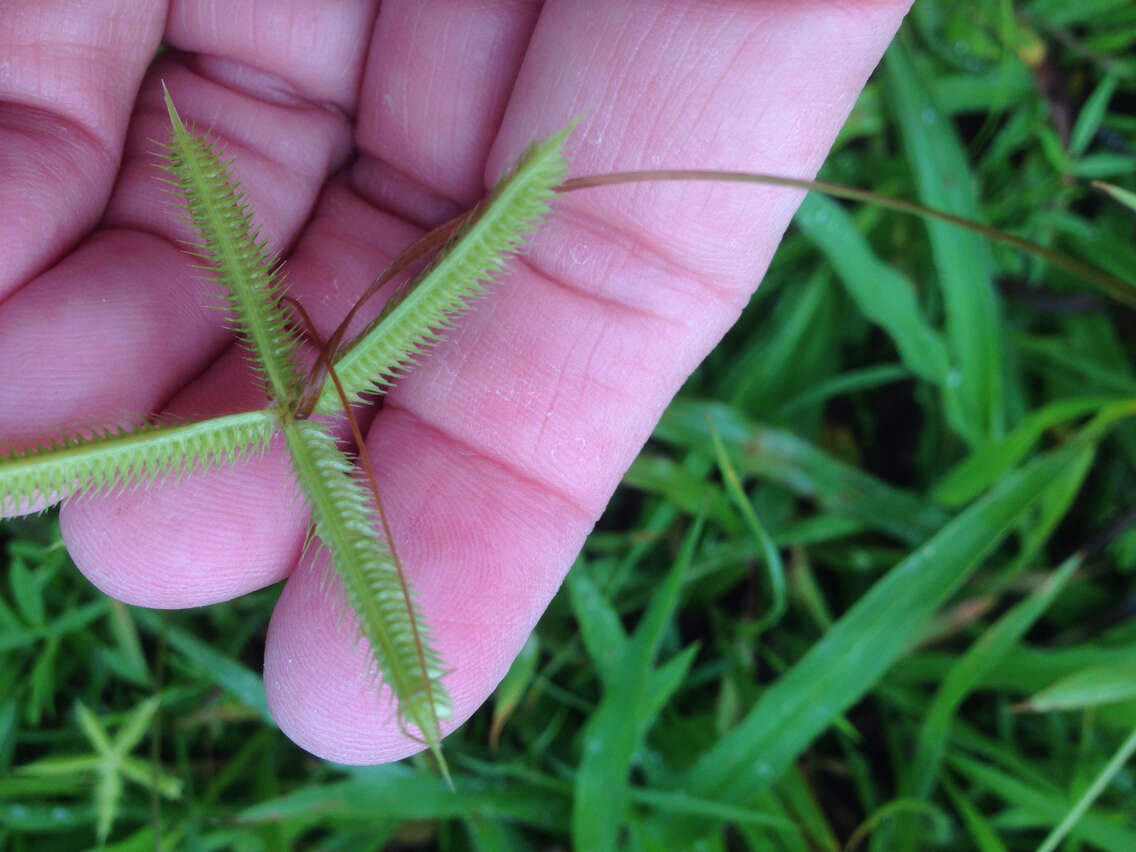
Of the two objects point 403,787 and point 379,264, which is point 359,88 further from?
point 403,787

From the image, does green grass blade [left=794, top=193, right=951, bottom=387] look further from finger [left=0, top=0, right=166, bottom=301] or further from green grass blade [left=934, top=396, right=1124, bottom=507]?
finger [left=0, top=0, right=166, bottom=301]

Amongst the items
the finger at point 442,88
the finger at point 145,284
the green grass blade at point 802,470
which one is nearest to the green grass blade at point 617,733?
the green grass blade at point 802,470

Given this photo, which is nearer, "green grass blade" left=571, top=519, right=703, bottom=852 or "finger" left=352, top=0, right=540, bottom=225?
"finger" left=352, top=0, right=540, bottom=225

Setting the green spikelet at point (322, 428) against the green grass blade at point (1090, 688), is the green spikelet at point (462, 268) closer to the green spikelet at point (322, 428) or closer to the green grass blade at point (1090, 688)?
the green spikelet at point (322, 428)

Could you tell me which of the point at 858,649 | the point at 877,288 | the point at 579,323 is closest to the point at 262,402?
the point at 579,323

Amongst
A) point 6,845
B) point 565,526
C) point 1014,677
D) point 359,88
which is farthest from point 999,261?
point 6,845

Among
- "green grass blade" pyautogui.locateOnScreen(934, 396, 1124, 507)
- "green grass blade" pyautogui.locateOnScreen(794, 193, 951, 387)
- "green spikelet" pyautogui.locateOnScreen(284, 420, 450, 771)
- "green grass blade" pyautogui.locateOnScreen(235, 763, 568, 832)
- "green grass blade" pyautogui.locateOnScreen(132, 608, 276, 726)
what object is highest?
"green grass blade" pyautogui.locateOnScreen(794, 193, 951, 387)

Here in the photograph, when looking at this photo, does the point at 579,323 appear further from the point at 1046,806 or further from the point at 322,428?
the point at 1046,806

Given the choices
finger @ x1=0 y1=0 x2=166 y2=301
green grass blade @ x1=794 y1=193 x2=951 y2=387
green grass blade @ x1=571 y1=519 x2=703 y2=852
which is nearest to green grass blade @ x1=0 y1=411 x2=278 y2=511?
finger @ x1=0 y1=0 x2=166 y2=301
